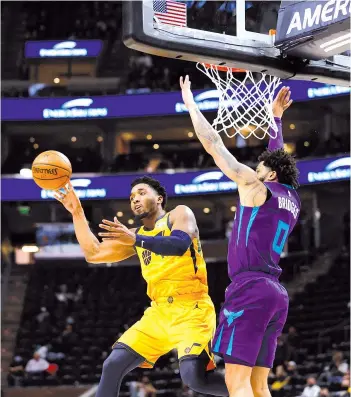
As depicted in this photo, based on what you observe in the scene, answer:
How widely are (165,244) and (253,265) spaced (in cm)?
62

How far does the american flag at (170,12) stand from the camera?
665 centimetres

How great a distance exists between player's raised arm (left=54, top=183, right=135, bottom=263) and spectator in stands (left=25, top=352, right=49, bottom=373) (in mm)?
12540

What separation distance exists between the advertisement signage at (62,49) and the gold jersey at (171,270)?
20957 mm

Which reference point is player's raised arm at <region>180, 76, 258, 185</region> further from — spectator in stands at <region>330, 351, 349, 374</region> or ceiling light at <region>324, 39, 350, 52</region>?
spectator in stands at <region>330, 351, 349, 374</region>

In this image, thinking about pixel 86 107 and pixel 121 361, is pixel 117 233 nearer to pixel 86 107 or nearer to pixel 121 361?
pixel 121 361

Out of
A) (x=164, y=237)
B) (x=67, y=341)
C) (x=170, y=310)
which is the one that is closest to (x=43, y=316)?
(x=67, y=341)

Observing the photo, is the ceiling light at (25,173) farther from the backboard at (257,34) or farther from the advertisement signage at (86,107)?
the backboard at (257,34)

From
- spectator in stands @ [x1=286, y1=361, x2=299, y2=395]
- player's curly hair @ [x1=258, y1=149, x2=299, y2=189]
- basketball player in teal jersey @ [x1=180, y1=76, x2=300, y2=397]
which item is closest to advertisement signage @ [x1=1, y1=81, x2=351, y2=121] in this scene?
spectator in stands @ [x1=286, y1=361, x2=299, y2=395]

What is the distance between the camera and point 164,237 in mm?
6531

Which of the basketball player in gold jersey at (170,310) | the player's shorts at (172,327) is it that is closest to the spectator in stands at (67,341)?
the basketball player in gold jersey at (170,310)

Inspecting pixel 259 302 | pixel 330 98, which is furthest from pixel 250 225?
pixel 330 98

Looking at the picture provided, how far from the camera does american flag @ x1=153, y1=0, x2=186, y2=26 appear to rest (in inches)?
262

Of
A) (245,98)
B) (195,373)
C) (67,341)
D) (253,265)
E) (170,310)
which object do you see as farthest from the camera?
(67,341)

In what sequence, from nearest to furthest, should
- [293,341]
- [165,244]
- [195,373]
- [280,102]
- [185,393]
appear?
[165,244] → [195,373] → [280,102] → [185,393] → [293,341]
